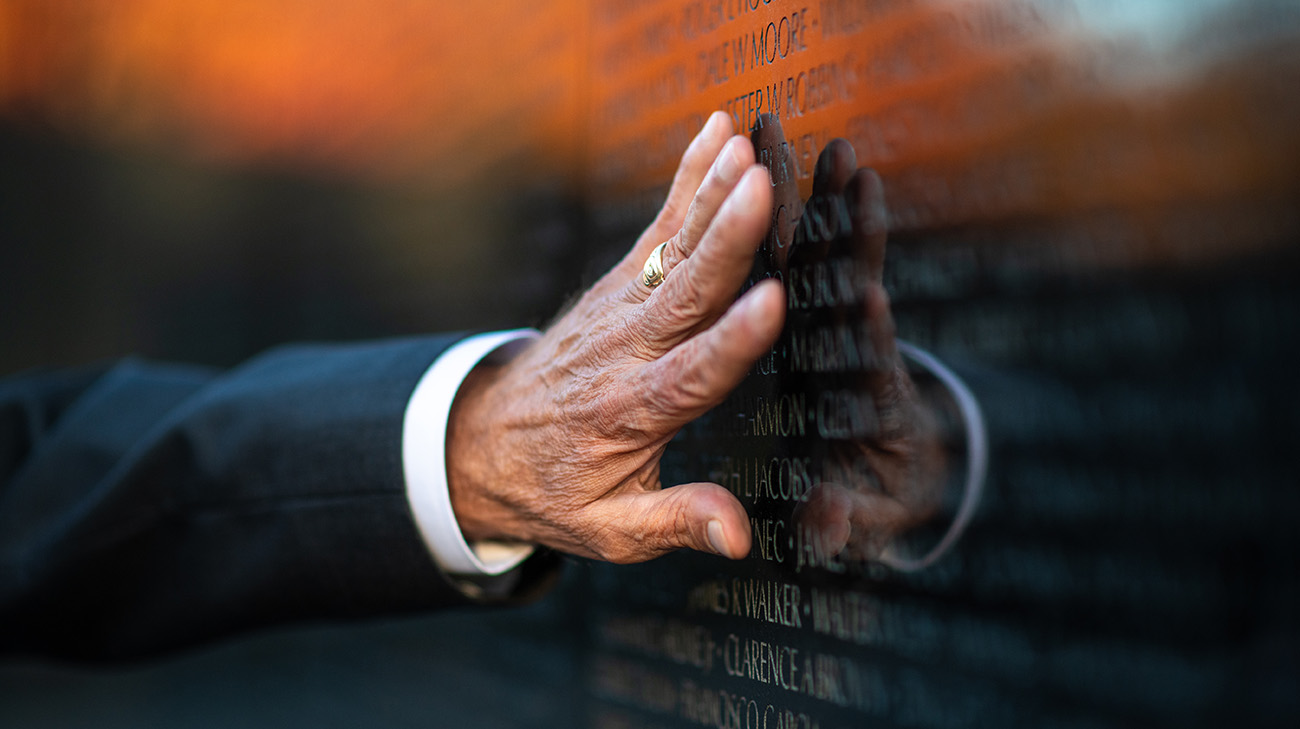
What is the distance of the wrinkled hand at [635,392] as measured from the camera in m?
0.25

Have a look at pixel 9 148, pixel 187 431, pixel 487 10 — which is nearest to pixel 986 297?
pixel 187 431

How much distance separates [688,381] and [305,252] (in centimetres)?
76

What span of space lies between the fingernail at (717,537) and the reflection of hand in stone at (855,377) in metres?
0.03

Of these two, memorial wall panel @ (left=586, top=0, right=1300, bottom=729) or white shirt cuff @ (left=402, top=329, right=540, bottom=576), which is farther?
white shirt cuff @ (left=402, top=329, right=540, bottom=576)

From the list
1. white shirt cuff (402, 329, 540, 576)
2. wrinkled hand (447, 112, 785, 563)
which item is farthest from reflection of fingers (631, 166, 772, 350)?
white shirt cuff (402, 329, 540, 576)

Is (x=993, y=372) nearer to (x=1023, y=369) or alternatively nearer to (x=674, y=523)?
(x=1023, y=369)

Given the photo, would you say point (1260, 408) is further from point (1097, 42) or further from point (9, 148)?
point (9, 148)

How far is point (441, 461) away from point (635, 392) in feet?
0.50

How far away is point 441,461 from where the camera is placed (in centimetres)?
40

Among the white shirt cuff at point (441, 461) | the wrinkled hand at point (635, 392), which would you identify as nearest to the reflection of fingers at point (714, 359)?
the wrinkled hand at point (635, 392)

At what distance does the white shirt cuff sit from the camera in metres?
0.40

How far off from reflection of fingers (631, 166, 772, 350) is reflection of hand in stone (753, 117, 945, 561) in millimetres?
31

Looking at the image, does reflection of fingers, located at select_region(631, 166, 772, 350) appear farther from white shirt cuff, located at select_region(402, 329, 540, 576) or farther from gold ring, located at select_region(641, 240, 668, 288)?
white shirt cuff, located at select_region(402, 329, 540, 576)

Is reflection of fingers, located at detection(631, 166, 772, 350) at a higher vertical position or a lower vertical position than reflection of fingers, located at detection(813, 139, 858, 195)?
lower
